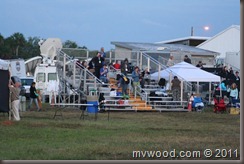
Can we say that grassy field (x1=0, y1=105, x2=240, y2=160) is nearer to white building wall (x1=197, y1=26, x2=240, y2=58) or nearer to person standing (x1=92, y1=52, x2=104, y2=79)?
person standing (x1=92, y1=52, x2=104, y2=79)

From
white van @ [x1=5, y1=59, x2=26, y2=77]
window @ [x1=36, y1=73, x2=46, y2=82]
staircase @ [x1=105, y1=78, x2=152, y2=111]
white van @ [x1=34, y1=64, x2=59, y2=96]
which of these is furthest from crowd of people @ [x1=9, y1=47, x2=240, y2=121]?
white van @ [x1=5, y1=59, x2=26, y2=77]

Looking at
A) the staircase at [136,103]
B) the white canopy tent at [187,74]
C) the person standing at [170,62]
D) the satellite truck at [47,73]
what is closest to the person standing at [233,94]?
the white canopy tent at [187,74]

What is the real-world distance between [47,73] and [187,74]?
1045 cm

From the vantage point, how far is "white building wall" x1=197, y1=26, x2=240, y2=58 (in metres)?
45.5

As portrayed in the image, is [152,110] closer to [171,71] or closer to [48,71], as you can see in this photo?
[171,71]

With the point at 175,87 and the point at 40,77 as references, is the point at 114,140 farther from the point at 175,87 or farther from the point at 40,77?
the point at 40,77

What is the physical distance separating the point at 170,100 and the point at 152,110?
5.80ft

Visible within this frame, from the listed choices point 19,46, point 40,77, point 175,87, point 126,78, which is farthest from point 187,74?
point 19,46

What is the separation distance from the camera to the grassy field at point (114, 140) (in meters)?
11.4

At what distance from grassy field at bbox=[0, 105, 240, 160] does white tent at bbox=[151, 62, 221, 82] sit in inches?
394

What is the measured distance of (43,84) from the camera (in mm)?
36875

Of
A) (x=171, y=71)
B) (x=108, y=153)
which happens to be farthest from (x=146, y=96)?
(x=108, y=153)

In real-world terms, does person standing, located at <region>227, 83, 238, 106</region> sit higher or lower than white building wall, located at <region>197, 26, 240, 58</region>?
lower

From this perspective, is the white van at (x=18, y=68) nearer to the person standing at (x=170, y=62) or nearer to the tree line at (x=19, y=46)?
the person standing at (x=170, y=62)
